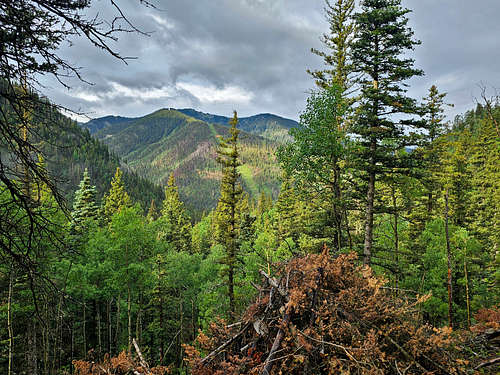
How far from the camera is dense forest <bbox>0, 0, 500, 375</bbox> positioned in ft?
8.87

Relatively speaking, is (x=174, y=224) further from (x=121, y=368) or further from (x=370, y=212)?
(x=121, y=368)

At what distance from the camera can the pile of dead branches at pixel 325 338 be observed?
2.40 m

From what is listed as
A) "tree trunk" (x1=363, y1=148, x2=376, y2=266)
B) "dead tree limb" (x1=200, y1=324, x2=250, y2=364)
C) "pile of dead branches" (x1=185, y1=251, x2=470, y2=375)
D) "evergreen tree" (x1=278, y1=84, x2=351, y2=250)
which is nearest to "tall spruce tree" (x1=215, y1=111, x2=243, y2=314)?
"evergreen tree" (x1=278, y1=84, x2=351, y2=250)

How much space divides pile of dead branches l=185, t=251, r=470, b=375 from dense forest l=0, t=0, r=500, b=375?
21 mm

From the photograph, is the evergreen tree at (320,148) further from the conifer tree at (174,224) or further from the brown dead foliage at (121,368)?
the conifer tree at (174,224)

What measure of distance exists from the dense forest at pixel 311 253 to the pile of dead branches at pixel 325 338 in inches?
0.8

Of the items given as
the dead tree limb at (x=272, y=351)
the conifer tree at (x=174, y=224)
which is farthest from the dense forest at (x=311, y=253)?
the conifer tree at (x=174, y=224)

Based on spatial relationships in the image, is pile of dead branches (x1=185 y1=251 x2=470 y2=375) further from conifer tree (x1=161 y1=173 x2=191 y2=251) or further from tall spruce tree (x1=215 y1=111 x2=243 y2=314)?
conifer tree (x1=161 y1=173 x2=191 y2=251)

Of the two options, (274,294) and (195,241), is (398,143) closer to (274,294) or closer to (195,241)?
(274,294)

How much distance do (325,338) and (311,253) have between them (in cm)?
306

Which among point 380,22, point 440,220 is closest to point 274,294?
point 380,22

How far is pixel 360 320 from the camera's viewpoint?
2.82 m

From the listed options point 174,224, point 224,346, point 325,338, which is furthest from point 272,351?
point 174,224

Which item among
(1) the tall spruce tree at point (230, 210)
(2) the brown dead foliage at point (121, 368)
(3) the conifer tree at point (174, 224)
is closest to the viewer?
(2) the brown dead foliage at point (121, 368)
